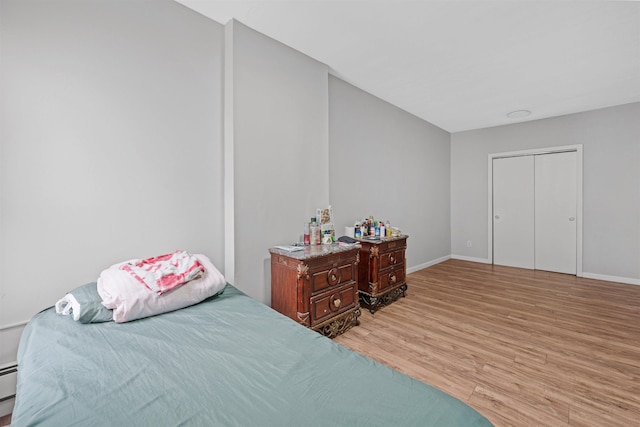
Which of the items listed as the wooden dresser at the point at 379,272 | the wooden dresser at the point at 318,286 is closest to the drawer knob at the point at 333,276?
the wooden dresser at the point at 318,286

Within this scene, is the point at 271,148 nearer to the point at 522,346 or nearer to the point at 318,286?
the point at 318,286

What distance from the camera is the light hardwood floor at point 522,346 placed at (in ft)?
5.56

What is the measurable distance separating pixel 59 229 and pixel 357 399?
6.19 feet

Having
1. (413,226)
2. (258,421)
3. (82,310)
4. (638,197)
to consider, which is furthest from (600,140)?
(82,310)

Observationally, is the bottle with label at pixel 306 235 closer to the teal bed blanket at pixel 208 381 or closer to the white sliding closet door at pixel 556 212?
the teal bed blanket at pixel 208 381

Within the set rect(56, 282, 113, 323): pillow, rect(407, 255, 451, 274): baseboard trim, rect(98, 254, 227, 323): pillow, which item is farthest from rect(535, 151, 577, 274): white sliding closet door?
rect(56, 282, 113, 323): pillow

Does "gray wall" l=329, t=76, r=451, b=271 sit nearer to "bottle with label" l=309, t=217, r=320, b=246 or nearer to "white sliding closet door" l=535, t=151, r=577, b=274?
"bottle with label" l=309, t=217, r=320, b=246

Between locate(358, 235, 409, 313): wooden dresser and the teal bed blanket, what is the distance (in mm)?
1885

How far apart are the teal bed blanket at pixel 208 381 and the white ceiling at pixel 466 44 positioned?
2278 mm

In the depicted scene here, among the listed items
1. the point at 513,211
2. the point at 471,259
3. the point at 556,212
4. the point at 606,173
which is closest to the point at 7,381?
the point at 471,259

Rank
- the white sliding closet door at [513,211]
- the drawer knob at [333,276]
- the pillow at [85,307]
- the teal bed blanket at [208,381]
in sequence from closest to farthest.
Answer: the teal bed blanket at [208,381], the pillow at [85,307], the drawer knob at [333,276], the white sliding closet door at [513,211]

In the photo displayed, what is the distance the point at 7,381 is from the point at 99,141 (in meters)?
1.41

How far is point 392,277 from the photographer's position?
3.31 metres

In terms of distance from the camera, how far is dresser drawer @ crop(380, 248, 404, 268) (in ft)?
10.4
